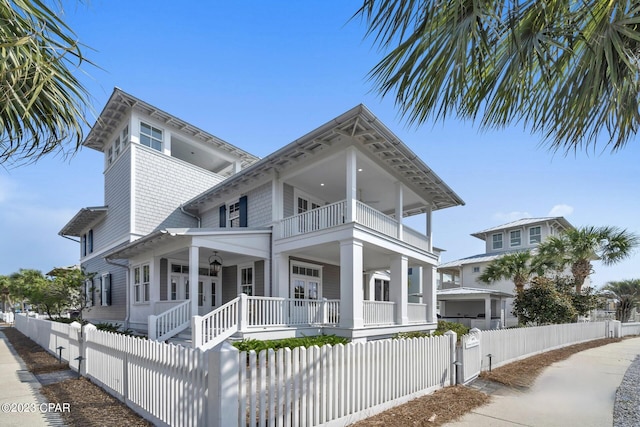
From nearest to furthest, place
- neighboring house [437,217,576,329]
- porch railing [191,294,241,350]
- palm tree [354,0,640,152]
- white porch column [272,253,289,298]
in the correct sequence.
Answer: palm tree [354,0,640,152], porch railing [191,294,241,350], white porch column [272,253,289,298], neighboring house [437,217,576,329]

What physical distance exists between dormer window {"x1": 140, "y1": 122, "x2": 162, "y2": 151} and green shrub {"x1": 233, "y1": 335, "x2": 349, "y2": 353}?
11.7 m

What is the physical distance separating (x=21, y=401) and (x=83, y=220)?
1744 centimetres

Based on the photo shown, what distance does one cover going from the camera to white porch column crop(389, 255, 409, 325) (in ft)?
46.3

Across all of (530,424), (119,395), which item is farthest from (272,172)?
(530,424)

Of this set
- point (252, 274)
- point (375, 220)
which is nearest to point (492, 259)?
point (375, 220)

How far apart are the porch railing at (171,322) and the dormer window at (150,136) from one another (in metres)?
9.02

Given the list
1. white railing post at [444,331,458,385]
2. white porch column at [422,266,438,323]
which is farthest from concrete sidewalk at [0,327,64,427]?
white porch column at [422,266,438,323]

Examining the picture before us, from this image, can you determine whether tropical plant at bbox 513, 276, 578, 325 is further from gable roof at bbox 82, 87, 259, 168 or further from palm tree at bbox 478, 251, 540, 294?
gable roof at bbox 82, 87, 259, 168

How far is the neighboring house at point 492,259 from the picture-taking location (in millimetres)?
29547

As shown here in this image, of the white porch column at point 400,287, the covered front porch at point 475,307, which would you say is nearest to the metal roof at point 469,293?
the covered front porch at point 475,307

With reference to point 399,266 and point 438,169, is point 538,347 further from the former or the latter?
point 438,169

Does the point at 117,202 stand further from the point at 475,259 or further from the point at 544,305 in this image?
the point at 475,259

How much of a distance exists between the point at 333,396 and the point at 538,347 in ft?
39.4

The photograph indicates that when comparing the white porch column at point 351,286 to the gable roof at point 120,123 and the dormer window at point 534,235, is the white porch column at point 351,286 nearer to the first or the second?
the gable roof at point 120,123
